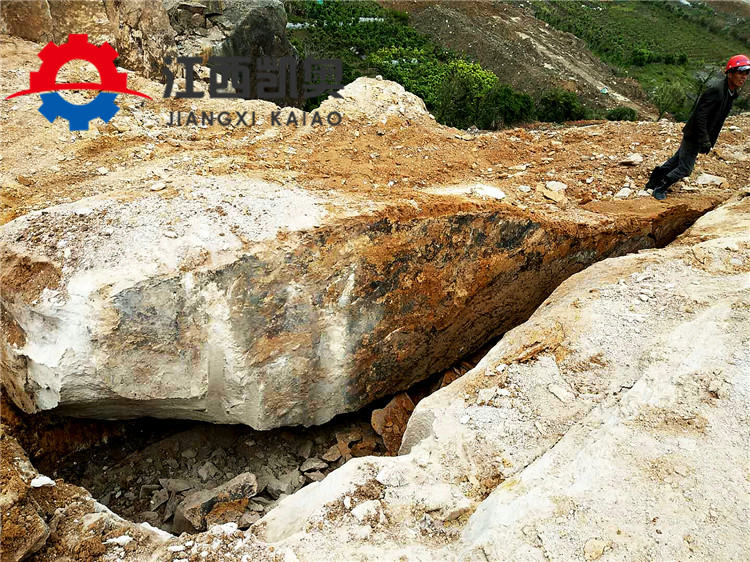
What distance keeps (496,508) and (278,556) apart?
1335 millimetres

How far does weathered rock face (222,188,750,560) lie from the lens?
113 inches

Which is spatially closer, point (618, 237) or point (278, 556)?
point (278, 556)

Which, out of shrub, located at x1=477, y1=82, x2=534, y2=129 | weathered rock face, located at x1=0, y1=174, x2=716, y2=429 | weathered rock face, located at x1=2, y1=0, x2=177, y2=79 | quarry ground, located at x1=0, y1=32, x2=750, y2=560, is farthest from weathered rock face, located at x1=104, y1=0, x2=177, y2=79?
shrub, located at x1=477, y1=82, x2=534, y2=129

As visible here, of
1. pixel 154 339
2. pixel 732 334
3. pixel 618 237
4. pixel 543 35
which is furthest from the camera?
pixel 543 35

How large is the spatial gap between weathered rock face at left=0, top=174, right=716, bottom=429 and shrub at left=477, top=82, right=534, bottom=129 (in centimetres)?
1530

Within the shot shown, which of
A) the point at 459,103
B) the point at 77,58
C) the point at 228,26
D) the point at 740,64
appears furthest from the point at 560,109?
the point at 77,58

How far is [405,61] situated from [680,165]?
25536mm

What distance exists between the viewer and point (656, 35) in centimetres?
3875

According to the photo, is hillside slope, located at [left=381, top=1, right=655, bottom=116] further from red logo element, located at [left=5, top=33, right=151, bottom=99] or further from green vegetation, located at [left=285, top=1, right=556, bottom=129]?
red logo element, located at [left=5, top=33, right=151, bottom=99]

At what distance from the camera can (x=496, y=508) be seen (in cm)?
307

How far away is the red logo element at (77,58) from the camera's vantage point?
22.1 feet

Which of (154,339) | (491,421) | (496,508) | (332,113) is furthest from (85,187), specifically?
(496,508)

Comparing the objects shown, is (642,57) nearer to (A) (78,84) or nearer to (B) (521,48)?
(B) (521,48)

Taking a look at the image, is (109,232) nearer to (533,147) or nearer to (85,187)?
(85,187)
